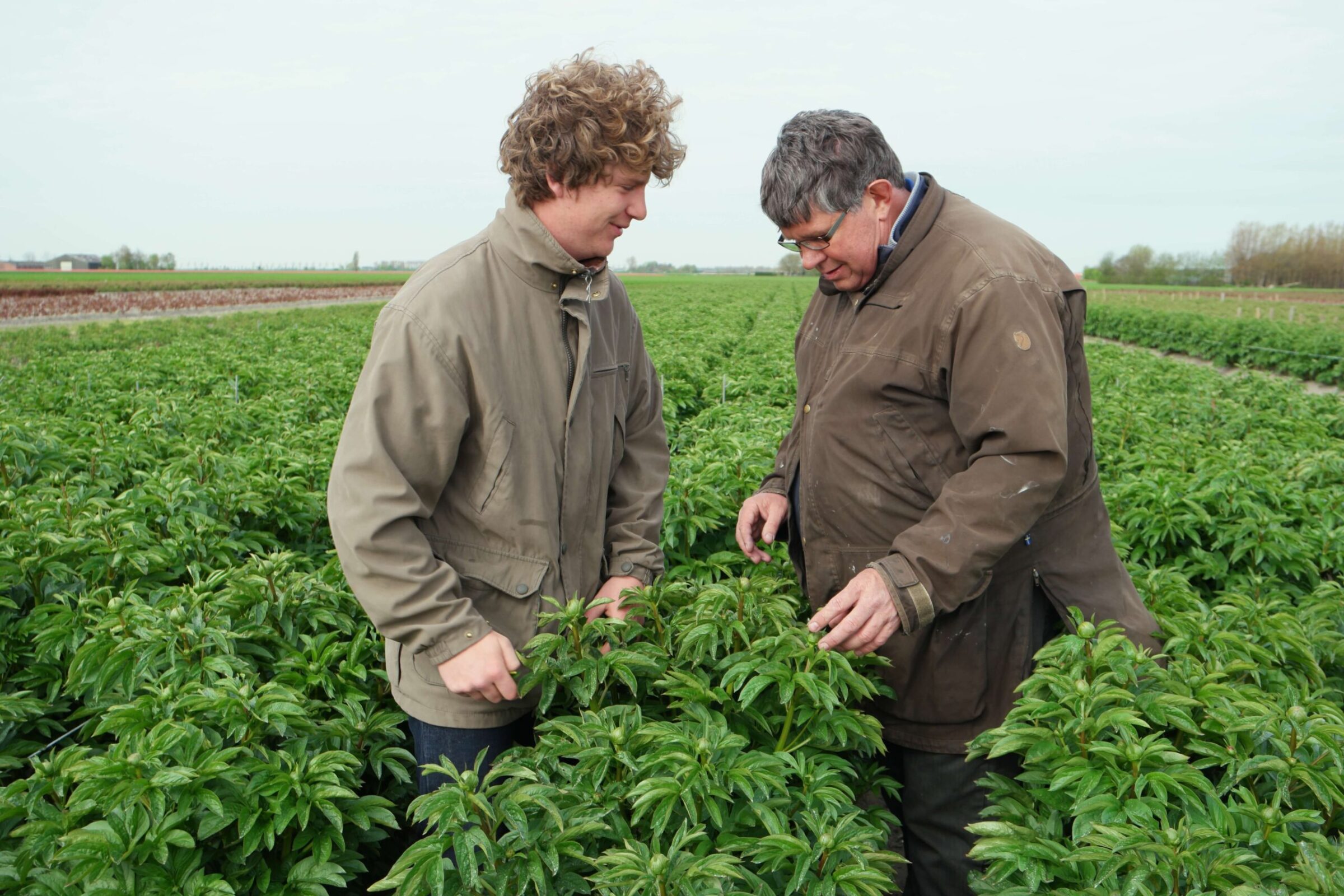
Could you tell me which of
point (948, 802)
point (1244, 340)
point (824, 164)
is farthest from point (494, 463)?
point (1244, 340)

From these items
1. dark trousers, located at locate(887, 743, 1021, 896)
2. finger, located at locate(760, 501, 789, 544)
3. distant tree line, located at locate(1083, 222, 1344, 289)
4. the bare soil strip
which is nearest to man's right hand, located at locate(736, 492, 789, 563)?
finger, located at locate(760, 501, 789, 544)

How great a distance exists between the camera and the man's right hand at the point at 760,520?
3021 millimetres

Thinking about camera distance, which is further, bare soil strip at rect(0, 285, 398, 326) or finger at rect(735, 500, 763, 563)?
bare soil strip at rect(0, 285, 398, 326)

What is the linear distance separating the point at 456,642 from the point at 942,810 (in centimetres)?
169

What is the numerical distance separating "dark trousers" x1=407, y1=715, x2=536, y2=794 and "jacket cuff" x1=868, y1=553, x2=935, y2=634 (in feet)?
3.64

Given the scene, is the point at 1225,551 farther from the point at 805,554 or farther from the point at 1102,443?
the point at 805,554

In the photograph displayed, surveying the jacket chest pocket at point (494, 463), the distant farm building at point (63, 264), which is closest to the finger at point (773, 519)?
the jacket chest pocket at point (494, 463)

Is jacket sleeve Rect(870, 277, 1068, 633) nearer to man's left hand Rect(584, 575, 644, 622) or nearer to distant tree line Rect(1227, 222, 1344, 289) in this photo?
man's left hand Rect(584, 575, 644, 622)

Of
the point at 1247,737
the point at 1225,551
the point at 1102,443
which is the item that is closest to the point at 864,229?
the point at 1247,737

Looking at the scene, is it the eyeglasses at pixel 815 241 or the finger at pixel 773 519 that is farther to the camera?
the finger at pixel 773 519

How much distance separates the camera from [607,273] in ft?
8.16

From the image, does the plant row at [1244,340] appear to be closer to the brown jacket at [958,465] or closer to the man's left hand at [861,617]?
the brown jacket at [958,465]

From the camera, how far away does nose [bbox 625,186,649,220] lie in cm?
229

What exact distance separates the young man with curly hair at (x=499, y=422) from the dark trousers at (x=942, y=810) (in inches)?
45.8
